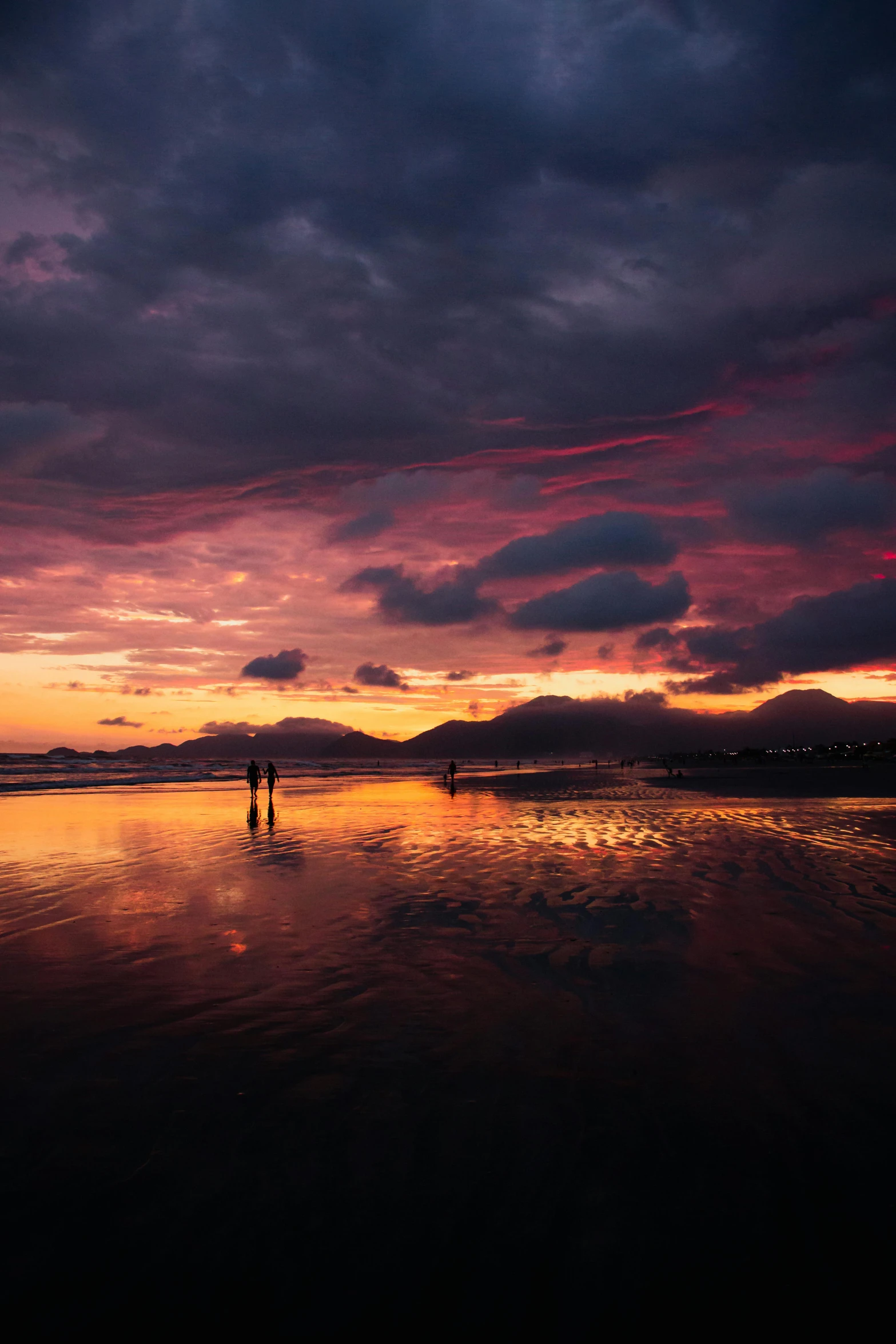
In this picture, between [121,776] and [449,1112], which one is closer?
[449,1112]

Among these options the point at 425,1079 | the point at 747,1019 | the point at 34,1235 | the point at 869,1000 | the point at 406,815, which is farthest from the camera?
the point at 406,815

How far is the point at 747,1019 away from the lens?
7348 mm

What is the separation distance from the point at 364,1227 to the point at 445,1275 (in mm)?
622

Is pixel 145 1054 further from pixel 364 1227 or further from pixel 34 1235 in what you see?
pixel 364 1227

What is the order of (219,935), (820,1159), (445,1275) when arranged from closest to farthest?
1. (445,1275)
2. (820,1159)
3. (219,935)

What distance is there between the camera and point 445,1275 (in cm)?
390

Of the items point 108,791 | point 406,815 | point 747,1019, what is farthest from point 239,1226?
point 108,791

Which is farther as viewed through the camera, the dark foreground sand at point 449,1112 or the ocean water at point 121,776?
the ocean water at point 121,776

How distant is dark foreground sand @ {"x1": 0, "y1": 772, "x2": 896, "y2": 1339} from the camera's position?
3.85m

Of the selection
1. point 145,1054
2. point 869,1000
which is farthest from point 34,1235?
point 869,1000

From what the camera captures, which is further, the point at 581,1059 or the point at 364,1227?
the point at 581,1059

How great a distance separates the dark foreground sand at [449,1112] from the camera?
12.6ft

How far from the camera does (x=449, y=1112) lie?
5516 millimetres

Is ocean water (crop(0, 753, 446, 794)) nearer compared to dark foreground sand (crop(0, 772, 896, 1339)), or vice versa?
dark foreground sand (crop(0, 772, 896, 1339))
